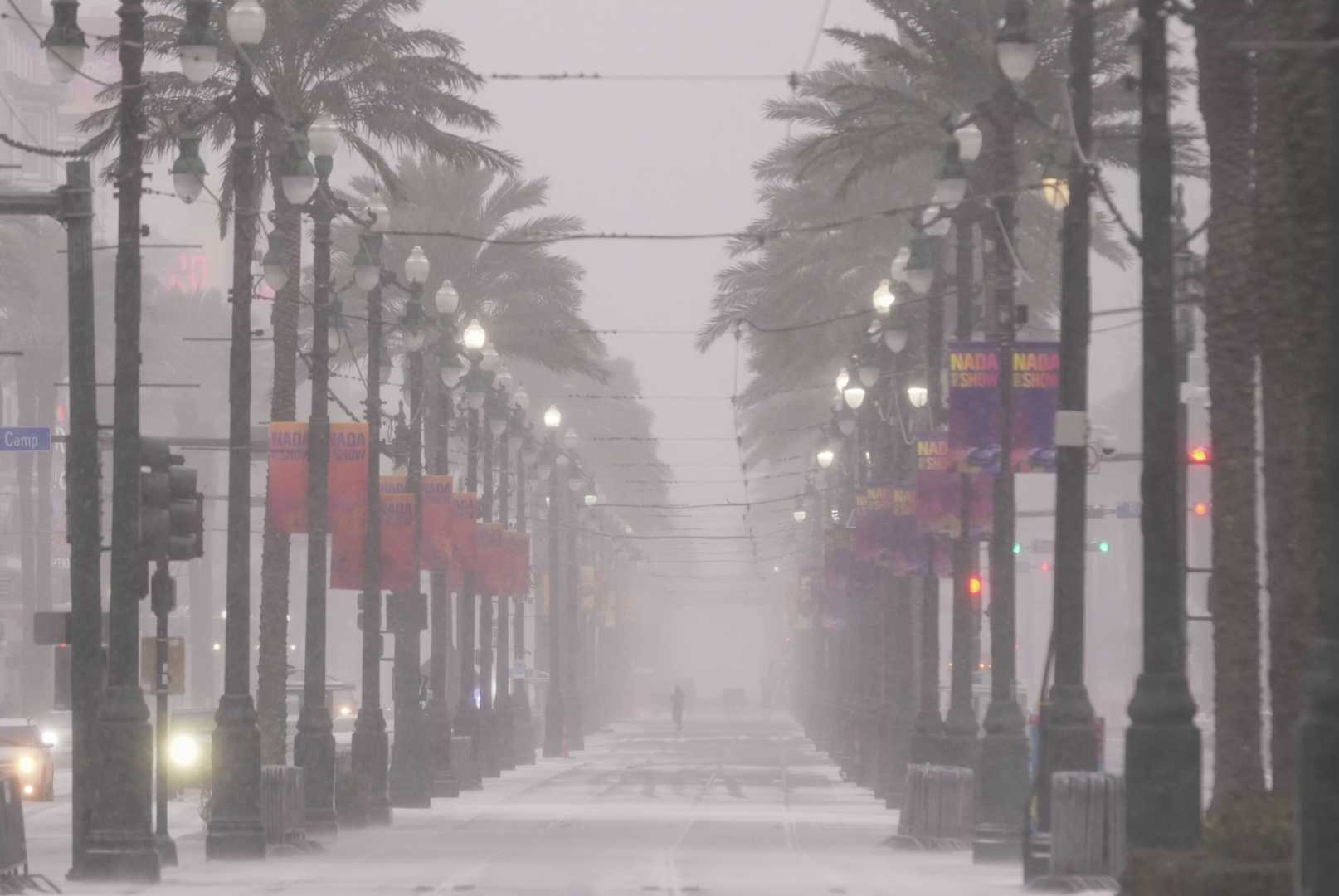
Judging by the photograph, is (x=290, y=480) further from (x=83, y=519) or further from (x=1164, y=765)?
(x=1164, y=765)

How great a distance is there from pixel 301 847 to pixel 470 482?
2585 centimetres

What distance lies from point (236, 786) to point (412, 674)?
51.7 ft

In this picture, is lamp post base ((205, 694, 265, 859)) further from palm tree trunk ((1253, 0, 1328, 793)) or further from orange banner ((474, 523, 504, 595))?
orange banner ((474, 523, 504, 595))

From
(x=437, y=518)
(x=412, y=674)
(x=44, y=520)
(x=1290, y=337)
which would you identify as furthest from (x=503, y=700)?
(x=1290, y=337)

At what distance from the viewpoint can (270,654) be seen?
3694 cm

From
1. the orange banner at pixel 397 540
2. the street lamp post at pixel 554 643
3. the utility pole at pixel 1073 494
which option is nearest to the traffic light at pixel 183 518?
the utility pole at pixel 1073 494

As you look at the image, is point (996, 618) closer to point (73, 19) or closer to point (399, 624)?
point (73, 19)

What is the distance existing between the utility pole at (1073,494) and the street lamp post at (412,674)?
64.8 feet

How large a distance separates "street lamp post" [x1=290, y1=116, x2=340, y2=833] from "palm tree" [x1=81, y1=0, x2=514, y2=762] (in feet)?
1.35

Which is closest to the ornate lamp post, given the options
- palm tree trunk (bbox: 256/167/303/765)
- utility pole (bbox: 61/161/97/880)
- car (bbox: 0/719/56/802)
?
car (bbox: 0/719/56/802)

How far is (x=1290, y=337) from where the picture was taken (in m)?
20.5

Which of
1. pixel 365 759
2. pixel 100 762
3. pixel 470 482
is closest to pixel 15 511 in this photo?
pixel 470 482

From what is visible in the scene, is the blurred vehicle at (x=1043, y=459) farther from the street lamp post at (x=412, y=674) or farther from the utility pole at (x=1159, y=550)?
the street lamp post at (x=412, y=674)

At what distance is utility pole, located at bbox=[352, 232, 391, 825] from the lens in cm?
4006
